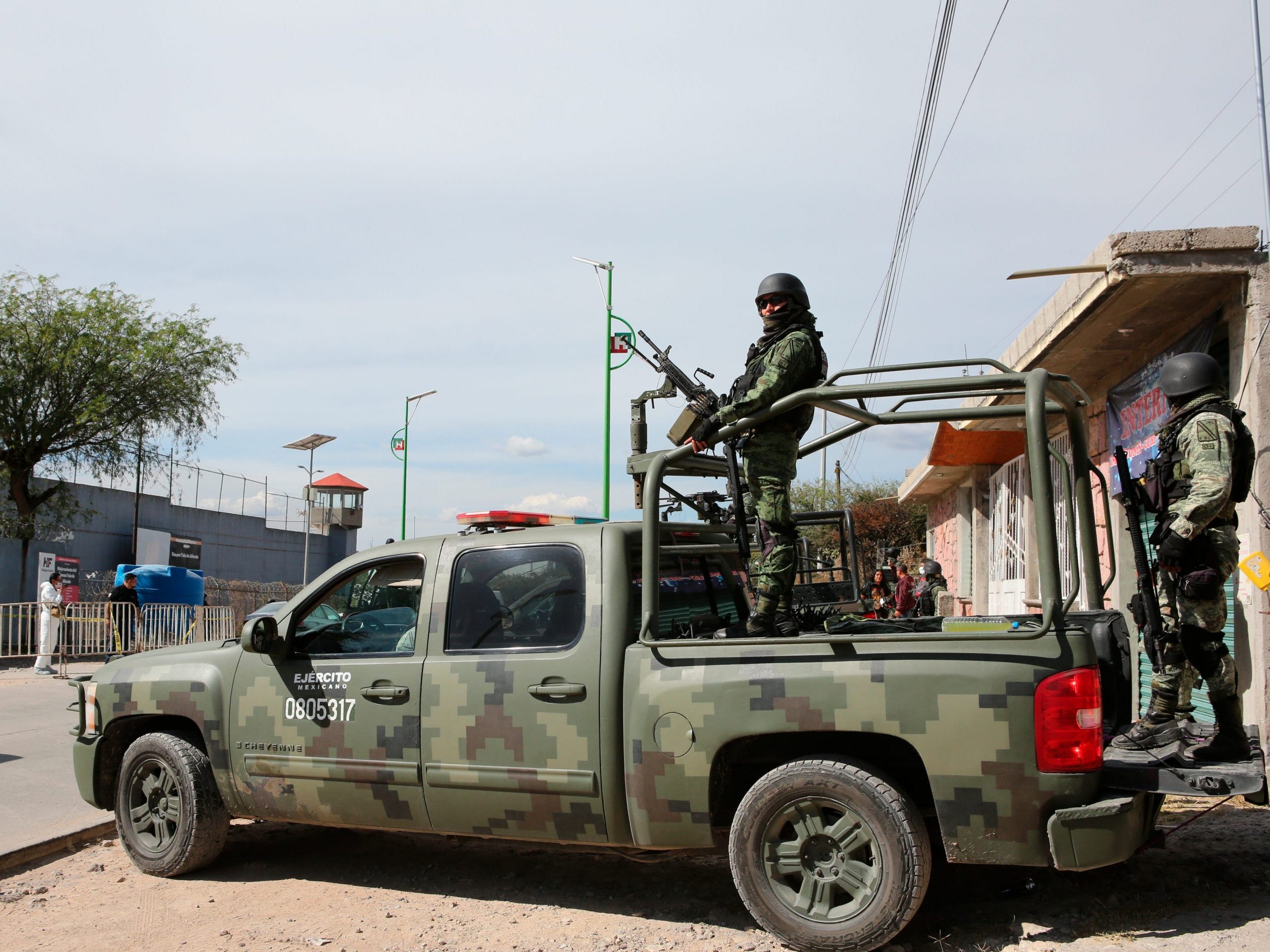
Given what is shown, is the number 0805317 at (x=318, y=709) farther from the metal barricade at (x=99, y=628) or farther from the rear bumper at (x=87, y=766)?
the metal barricade at (x=99, y=628)

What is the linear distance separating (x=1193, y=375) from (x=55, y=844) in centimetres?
638

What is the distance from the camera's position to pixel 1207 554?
4422mm

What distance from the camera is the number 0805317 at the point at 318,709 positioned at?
4598 mm

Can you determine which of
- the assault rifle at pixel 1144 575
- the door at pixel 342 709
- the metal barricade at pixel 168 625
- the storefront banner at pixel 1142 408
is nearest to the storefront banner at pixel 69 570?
the metal barricade at pixel 168 625

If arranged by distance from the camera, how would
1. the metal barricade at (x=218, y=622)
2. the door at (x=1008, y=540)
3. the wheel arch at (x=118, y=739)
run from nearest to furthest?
the wheel arch at (x=118, y=739)
the door at (x=1008, y=540)
the metal barricade at (x=218, y=622)

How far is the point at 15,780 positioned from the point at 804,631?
19.2 feet

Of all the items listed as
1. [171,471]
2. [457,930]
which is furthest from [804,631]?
[171,471]

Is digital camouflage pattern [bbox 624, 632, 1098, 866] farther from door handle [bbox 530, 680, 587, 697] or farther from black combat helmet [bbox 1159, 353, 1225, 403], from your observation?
black combat helmet [bbox 1159, 353, 1225, 403]

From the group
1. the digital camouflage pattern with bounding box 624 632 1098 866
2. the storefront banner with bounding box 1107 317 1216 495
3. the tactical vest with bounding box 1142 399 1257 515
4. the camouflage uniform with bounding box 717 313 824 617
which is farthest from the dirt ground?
the storefront banner with bounding box 1107 317 1216 495

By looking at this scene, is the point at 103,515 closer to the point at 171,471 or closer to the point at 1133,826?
the point at 171,471

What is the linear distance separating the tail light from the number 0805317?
2915 millimetres

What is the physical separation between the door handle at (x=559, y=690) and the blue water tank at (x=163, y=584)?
859 inches

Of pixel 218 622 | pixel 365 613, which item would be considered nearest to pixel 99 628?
pixel 218 622

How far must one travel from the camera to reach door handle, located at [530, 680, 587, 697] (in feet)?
13.5
